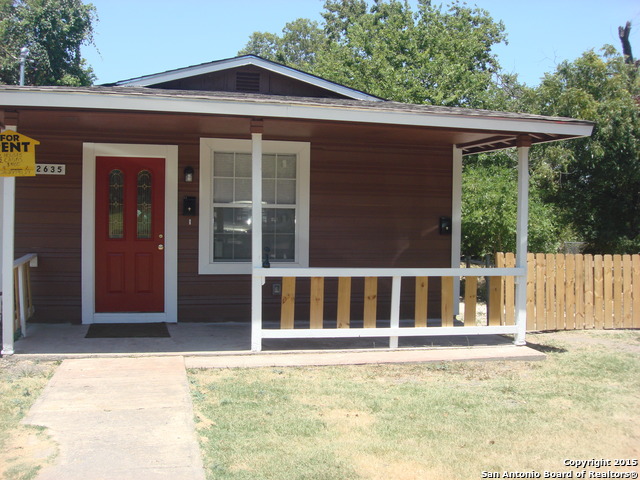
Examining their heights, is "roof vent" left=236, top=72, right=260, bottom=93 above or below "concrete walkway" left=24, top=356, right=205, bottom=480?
above

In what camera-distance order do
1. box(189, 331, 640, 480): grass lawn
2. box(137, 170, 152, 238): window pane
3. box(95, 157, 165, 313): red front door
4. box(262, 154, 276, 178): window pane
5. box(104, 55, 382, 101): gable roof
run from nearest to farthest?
box(189, 331, 640, 480): grass lawn, box(95, 157, 165, 313): red front door, box(137, 170, 152, 238): window pane, box(262, 154, 276, 178): window pane, box(104, 55, 382, 101): gable roof

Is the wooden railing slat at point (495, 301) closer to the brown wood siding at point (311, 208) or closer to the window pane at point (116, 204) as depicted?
the brown wood siding at point (311, 208)

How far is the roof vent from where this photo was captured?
9.58m

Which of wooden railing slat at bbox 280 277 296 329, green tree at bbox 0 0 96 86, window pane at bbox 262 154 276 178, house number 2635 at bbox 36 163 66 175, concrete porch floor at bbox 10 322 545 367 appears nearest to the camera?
concrete porch floor at bbox 10 322 545 367

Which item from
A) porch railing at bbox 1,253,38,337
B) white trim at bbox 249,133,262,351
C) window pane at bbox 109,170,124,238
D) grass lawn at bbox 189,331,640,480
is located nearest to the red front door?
window pane at bbox 109,170,124,238

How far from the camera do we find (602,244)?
14727 millimetres

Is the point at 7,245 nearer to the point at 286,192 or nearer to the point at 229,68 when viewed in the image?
the point at 286,192

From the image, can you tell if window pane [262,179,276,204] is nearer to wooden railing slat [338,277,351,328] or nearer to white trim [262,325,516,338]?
wooden railing slat [338,277,351,328]

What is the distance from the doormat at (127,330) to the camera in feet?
25.0

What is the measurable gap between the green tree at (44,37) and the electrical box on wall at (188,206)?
19.7 meters

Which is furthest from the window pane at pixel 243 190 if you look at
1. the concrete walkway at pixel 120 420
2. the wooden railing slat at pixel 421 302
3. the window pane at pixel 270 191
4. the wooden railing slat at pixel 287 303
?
the concrete walkway at pixel 120 420

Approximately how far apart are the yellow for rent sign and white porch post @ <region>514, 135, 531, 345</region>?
5.32 meters

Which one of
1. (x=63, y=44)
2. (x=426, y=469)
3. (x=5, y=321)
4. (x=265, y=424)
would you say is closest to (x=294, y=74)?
(x=5, y=321)

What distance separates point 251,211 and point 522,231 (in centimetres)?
338
